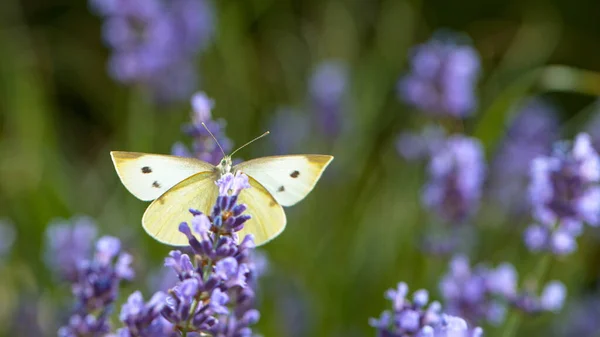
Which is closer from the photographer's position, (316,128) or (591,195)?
(591,195)

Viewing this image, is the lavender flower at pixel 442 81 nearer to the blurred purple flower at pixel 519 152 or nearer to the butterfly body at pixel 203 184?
the blurred purple flower at pixel 519 152

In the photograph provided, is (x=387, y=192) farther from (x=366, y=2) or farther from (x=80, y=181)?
(x=366, y=2)

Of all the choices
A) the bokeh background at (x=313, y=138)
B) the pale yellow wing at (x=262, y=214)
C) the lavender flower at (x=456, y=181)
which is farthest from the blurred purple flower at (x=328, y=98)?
the pale yellow wing at (x=262, y=214)

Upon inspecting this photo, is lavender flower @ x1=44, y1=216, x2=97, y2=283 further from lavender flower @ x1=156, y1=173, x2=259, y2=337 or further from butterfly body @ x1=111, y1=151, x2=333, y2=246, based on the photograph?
lavender flower @ x1=156, y1=173, x2=259, y2=337

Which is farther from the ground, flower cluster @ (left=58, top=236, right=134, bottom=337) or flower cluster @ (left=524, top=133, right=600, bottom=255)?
Answer: flower cluster @ (left=524, top=133, right=600, bottom=255)

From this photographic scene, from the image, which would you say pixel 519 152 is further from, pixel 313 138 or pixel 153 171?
pixel 153 171

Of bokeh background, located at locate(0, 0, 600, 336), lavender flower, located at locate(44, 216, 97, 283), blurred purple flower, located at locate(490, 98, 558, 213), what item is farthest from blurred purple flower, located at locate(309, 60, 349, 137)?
lavender flower, located at locate(44, 216, 97, 283)

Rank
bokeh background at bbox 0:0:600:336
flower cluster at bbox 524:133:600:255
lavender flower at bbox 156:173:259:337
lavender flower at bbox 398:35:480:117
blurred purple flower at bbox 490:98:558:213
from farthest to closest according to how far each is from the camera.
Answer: blurred purple flower at bbox 490:98:558:213 → lavender flower at bbox 398:35:480:117 → bokeh background at bbox 0:0:600:336 → flower cluster at bbox 524:133:600:255 → lavender flower at bbox 156:173:259:337

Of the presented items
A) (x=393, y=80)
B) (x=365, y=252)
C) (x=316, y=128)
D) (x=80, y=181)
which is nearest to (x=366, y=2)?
(x=393, y=80)
